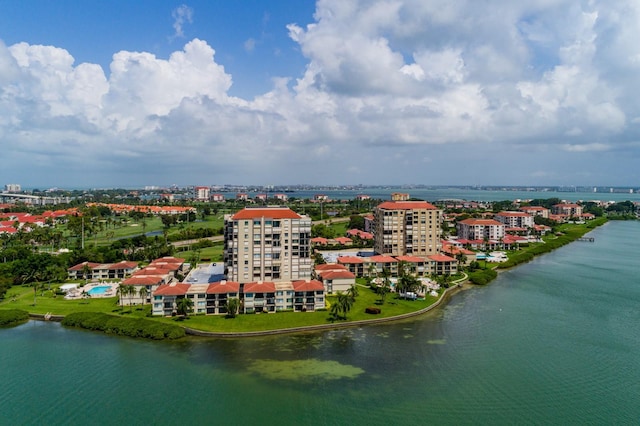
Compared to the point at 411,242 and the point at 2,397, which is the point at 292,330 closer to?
the point at 2,397

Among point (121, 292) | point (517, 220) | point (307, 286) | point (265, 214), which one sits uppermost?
point (265, 214)

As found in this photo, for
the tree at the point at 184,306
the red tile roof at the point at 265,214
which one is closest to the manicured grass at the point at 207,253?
the red tile roof at the point at 265,214

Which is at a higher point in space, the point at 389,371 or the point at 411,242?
the point at 411,242

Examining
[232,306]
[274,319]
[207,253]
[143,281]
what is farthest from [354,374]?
[207,253]

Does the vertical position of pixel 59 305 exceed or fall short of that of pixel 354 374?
it exceeds it

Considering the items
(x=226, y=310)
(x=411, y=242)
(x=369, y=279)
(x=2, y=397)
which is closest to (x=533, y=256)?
(x=411, y=242)

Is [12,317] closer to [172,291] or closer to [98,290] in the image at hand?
[98,290]

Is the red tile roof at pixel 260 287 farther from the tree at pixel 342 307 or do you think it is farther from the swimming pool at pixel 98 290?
the swimming pool at pixel 98 290

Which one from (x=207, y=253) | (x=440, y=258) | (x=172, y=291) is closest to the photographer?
(x=172, y=291)
